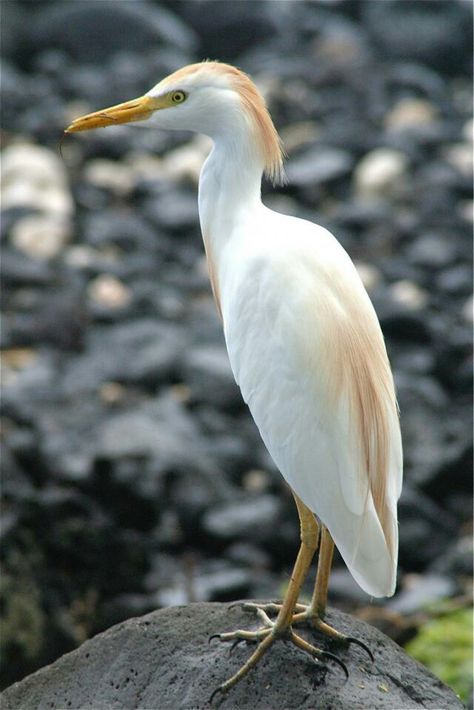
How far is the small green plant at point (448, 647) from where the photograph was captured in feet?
15.5

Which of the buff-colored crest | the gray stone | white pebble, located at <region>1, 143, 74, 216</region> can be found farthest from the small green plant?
the gray stone

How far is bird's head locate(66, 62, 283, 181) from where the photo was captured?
120 inches

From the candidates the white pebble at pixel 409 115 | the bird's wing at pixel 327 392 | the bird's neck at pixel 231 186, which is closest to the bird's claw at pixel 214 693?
the bird's wing at pixel 327 392

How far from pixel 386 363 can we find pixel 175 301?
547 centimetres

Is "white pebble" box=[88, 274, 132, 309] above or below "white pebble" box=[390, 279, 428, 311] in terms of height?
above

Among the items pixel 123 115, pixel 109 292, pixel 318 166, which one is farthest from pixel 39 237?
pixel 123 115

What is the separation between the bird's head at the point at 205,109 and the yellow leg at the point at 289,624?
957mm

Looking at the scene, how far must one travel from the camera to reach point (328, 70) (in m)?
12.7

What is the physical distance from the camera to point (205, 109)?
3.05m

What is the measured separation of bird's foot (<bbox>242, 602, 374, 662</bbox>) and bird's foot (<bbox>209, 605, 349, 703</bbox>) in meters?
0.06

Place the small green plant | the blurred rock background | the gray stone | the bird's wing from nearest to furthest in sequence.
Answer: the bird's wing
the small green plant
the blurred rock background
the gray stone

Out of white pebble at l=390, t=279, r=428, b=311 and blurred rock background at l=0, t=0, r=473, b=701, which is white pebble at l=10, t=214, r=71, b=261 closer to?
blurred rock background at l=0, t=0, r=473, b=701

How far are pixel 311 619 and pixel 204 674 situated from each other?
33 cm

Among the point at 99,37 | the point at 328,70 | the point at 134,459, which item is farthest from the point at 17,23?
the point at 134,459
